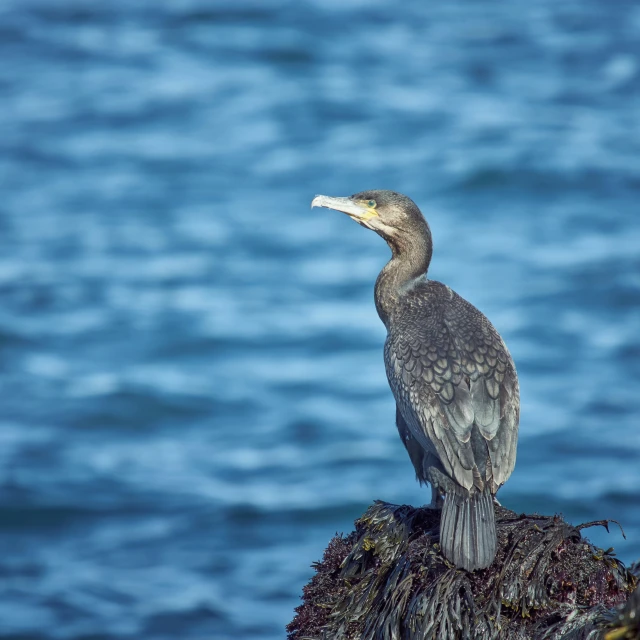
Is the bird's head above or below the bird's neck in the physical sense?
above

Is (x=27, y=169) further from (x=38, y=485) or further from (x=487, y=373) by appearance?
(x=487, y=373)

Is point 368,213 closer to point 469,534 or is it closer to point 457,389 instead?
point 457,389

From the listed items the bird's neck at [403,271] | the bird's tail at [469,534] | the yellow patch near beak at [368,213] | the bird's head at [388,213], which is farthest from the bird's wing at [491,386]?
the yellow patch near beak at [368,213]

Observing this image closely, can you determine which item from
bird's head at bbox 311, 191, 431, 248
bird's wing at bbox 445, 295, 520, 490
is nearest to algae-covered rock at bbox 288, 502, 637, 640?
bird's wing at bbox 445, 295, 520, 490

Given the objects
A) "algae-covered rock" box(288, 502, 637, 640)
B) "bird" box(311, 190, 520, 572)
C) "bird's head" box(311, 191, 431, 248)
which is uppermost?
"bird's head" box(311, 191, 431, 248)

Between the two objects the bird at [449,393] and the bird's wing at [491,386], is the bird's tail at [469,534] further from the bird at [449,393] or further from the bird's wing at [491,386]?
the bird's wing at [491,386]

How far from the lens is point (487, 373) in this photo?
5.71m

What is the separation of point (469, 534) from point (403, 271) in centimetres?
211

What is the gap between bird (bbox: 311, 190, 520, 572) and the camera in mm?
5098

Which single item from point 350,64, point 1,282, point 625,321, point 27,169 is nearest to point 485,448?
point 625,321

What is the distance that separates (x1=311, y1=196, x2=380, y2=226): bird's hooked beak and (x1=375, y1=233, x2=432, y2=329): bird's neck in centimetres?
23

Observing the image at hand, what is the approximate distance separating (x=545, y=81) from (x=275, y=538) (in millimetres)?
14569

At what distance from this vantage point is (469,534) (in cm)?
494

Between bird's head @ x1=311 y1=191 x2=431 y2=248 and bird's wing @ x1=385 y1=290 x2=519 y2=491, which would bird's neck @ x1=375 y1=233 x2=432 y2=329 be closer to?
bird's head @ x1=311 y1=191 x2=431 y2=248
